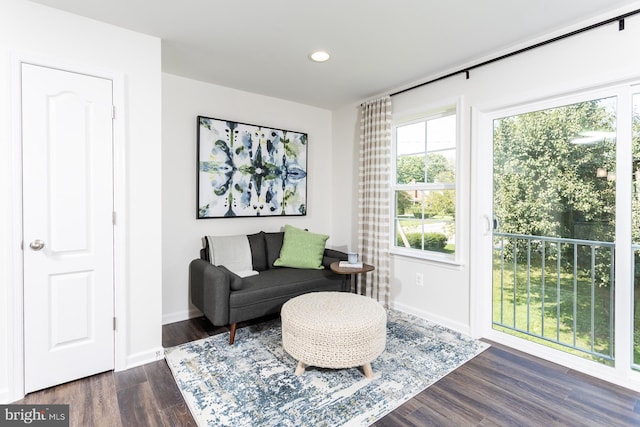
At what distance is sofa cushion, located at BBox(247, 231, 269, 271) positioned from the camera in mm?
3436

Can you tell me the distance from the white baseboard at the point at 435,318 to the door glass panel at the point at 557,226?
293 mm

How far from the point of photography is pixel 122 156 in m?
2.29

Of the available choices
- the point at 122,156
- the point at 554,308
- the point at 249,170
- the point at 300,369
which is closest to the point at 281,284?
the point at 300,369

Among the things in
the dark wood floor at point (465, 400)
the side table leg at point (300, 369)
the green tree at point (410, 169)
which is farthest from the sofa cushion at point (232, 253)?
the green tree at point (410, 169)

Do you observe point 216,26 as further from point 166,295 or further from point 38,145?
point 166,295

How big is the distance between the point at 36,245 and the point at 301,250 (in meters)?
2.18

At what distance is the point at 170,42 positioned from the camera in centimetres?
251

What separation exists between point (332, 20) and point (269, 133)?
1.77 meters

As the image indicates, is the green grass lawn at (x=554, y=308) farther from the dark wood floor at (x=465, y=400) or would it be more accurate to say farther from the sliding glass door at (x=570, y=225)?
the dark wood floor at (x=465, y=400)

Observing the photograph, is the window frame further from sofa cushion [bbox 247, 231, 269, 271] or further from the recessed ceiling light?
sofa cushion [bbox 247, 231, 269, 271]

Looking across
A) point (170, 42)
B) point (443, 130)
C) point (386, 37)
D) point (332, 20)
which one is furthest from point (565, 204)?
point (170, 42)

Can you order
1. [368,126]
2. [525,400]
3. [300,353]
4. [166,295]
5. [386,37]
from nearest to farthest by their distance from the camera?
[525,400] → [300,353] → [386,37] → [166,295] → [368,126]

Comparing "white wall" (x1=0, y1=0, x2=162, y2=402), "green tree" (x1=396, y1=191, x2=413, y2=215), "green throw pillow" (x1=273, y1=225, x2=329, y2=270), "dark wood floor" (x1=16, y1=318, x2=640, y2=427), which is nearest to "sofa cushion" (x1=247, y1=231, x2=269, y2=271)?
"green throw pillow" (x1=273, y1=225, x2=329, y2=270)

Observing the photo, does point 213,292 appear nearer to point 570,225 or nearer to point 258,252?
point 258,252
